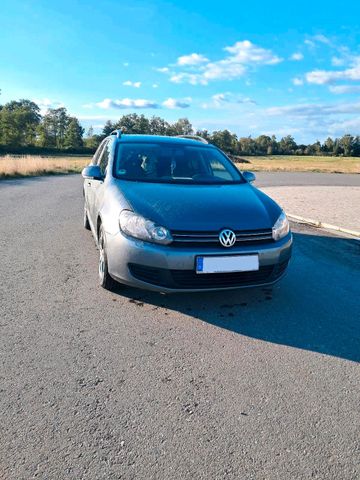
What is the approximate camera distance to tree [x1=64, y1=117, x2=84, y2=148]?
288ft

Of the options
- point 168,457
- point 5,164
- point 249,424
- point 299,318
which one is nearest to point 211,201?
point 299,318

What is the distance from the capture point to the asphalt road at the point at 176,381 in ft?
6.08

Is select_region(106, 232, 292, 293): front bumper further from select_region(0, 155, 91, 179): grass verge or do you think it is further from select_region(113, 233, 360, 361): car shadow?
select_region(0, 155, 91, 179): grass verge

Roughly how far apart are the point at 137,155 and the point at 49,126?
95665 mm

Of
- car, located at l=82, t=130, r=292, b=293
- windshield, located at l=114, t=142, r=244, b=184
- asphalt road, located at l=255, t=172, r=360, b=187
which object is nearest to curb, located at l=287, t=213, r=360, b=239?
windshield, located at l=114, t=142, r=244, b=184

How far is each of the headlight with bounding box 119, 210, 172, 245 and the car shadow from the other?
72 cm

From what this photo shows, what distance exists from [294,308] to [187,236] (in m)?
1.30

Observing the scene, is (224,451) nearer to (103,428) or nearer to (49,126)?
(103,428)

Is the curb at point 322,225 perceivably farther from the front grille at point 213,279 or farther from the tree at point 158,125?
the tree at point 158,125

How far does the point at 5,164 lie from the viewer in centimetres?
1872

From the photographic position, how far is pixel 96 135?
331ft

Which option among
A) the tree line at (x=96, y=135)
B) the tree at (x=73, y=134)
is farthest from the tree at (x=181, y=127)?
the tree at (x=73, y=134)

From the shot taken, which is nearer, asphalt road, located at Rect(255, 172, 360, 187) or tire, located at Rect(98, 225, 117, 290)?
tire, located at Rect(98, 225, 117, 290)

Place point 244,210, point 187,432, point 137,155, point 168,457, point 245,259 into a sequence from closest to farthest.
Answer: point 168,457, point 187,432, point 245,259, point 244,210, point 137,155
